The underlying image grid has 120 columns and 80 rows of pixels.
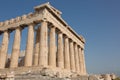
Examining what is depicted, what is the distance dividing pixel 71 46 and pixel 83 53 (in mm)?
10342

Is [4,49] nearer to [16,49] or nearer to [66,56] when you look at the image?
[16,49]

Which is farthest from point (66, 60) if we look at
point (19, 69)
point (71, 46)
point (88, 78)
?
point (88, 78)

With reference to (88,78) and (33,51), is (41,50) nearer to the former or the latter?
(33,51)

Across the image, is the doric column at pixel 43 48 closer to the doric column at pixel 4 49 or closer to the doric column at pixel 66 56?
the doric column at pixel 66 56

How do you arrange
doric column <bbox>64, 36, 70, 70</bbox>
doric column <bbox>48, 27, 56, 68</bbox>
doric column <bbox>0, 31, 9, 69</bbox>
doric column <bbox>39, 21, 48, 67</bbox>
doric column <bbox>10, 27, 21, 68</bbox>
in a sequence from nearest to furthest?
doric column <bbox>39, 21, 48, 67</bbox> < doric column <bbox>48, 27, 56, 68</bbox> < doric column <bbox>10, 27, 21, 68</bbox> < doric column <bbox>0, 31, 9, 69</bbox> < doric column <bbox>64, 36, 70, 70</bbox>

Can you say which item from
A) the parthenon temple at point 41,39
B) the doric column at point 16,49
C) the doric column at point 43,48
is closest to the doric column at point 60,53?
the parthenon temple at point 41,39

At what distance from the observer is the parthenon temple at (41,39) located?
30906 millimetres

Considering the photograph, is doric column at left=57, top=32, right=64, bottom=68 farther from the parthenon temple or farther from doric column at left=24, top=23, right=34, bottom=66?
doric column at left=24, top=23, right=34, bottom=66

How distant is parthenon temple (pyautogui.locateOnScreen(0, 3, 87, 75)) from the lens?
3091cm

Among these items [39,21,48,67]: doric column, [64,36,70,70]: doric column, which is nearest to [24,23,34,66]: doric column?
[39,21,48,67]: doric column

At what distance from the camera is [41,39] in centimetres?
3028

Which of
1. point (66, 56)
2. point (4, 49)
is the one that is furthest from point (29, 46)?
point (66, 56)

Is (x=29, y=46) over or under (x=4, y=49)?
under

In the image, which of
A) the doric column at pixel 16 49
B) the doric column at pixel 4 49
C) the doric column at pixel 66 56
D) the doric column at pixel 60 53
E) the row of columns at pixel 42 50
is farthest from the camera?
the doric column at pixel 66 56
